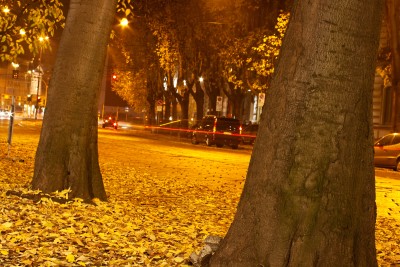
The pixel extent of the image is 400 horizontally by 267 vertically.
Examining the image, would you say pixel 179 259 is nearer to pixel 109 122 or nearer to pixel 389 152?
pixel 389 152

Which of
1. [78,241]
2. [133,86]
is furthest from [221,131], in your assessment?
[78,241]

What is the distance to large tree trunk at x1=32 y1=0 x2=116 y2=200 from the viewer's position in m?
9.76

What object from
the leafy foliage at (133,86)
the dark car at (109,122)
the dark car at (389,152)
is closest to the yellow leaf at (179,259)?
the dark car at (389,152)

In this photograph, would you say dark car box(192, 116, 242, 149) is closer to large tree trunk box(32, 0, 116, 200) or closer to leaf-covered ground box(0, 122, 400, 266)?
leaf-covered ground box(0, 122, 400, 266)

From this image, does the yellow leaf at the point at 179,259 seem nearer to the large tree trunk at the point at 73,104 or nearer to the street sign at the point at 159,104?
the large tree trunk at the point at 73,104

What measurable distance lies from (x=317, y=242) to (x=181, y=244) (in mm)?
2684

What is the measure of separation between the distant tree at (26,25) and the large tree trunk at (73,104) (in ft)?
17.9

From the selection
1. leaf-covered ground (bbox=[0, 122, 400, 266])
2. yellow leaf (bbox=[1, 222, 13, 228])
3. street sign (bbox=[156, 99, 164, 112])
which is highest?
street sign (bbox=[156, 99, 164, 112])

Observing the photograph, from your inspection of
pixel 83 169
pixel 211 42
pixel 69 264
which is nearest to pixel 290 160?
pixel 69 264

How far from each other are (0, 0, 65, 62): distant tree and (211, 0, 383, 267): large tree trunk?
1061cm

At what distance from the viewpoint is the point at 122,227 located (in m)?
8.42

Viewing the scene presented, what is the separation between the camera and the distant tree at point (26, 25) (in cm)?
1515

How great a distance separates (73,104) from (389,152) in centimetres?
1966

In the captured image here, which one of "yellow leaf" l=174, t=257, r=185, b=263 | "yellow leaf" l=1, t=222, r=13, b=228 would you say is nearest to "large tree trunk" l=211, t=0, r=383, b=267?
"yellow leaf" l=174, t=257, r=185, b=263
